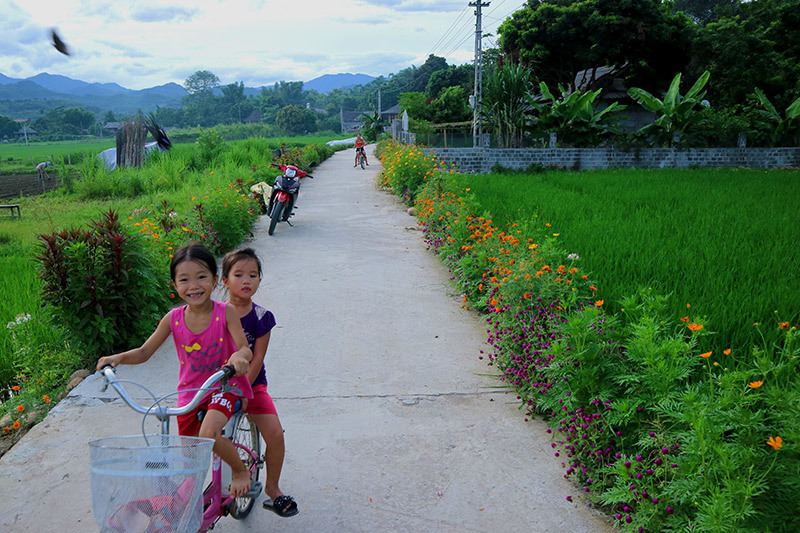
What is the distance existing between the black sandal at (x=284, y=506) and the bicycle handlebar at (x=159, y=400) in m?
0.77

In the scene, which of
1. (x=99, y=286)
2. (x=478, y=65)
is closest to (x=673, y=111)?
(x=478, y=65)

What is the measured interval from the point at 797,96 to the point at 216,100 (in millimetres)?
90284

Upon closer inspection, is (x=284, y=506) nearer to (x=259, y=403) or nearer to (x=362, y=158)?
(x=259, y=403)

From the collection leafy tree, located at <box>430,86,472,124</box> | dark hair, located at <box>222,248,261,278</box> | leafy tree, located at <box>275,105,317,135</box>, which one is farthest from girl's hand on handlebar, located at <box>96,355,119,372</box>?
leafy tree, located at <box>275,105,317,135</box>

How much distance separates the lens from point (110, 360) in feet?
7.16

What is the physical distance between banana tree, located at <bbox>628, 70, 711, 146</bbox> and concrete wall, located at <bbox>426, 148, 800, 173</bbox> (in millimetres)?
612

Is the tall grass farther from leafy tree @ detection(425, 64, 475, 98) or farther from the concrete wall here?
leafy tree @ detection(425, 64, 475, 98)

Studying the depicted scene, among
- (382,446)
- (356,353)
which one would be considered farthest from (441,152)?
(382,446)

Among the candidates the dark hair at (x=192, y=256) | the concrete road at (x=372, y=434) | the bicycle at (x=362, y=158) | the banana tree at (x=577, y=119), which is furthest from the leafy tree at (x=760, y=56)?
the dark hair at (x=192, y=256)

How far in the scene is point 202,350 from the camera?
231 centimetres

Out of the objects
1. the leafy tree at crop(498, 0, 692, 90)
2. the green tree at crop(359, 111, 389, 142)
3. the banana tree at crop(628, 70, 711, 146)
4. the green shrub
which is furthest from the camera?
the green tree at crop(359, 111, 389, 142)

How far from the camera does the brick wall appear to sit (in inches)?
786

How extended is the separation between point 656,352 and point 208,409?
2044mm

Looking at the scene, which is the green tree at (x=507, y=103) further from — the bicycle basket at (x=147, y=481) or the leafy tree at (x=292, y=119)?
the leafy tree at (x=292, y=119)
